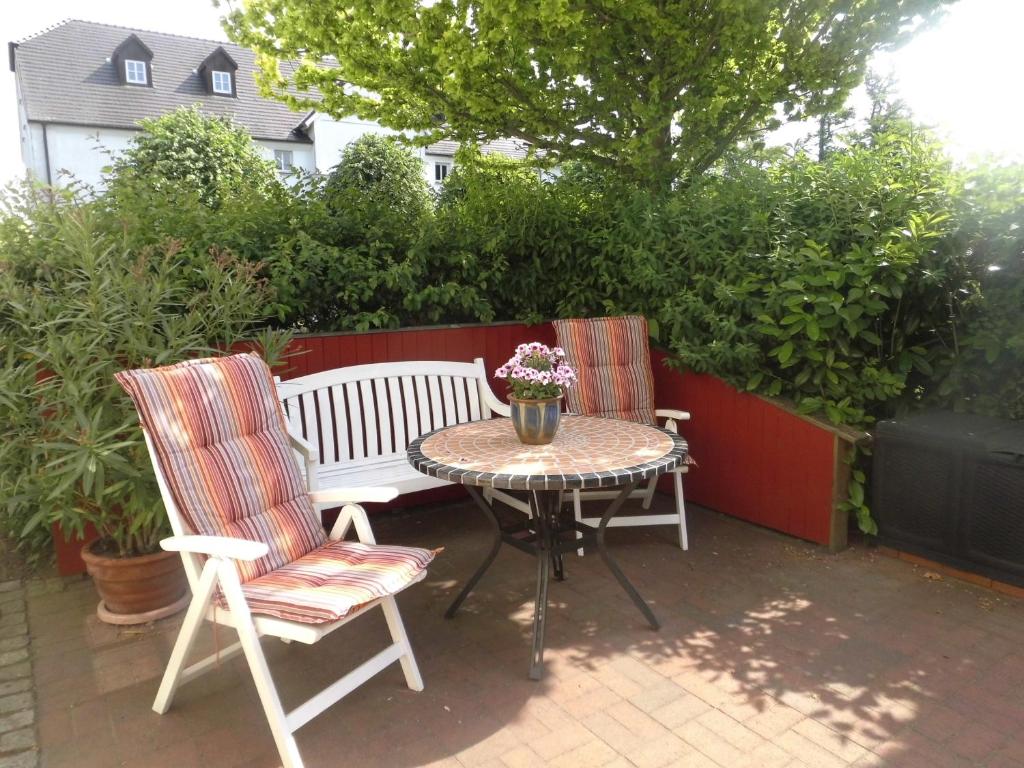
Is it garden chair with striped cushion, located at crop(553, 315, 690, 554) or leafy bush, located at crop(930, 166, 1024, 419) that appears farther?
garden chair with striped cushion, located at crop(553, 315, 690, 554)

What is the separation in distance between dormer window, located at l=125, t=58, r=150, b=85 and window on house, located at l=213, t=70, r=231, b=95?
243cm

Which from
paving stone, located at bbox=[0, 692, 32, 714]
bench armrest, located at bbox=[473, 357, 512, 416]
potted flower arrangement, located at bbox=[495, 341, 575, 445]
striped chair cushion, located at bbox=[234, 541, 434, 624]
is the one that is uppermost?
potted flower arrangement, located at bbox=[495, 341, 575, 445]

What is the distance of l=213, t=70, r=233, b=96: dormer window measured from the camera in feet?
90.3

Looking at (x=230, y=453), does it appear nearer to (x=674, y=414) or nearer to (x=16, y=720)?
(x=16, y=720)

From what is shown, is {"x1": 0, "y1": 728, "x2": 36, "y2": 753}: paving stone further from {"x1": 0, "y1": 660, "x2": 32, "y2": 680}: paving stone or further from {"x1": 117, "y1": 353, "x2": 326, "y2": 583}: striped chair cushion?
{"x1": 117, "y1": 353, "x2": 326, "y2": 583}: striped chair cushion

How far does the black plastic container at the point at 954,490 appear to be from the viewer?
3.42 meters

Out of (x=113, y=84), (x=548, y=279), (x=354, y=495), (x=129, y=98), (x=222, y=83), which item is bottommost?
(x=354, y=495)

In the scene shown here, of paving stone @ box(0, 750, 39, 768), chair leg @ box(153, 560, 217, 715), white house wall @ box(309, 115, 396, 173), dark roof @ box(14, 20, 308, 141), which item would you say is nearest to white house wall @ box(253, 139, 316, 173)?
dark roof @ box(14, 20, 308, 141)

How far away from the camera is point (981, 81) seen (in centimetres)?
456

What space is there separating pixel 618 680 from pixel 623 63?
16.0 ft

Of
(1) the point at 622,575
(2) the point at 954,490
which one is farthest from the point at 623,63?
(1) the point at 622,575

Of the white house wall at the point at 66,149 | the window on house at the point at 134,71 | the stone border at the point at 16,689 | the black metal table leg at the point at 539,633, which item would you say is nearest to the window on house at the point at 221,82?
the window on house at the point at 134,71

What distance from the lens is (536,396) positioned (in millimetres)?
3160

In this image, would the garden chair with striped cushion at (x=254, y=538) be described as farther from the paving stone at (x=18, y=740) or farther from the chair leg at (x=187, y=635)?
the paving stone at (x=18, y=740)
